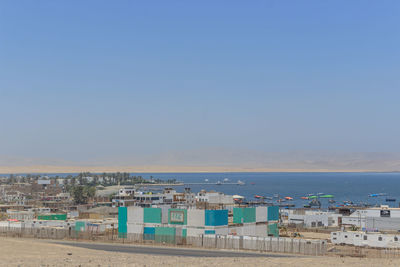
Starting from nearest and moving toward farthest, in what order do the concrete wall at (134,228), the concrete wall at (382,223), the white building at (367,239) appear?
the white building at (367,239) < the concrete wall at (134,228) < the concrete wall at (382,223)

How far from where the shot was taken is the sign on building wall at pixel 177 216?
7006 centimetres

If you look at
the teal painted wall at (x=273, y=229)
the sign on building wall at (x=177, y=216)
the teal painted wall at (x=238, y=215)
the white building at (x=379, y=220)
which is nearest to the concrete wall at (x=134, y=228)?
the sign on building wall at (x=177, y=216)

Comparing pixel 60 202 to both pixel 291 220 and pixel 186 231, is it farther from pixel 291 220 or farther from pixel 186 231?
pixel 186 231

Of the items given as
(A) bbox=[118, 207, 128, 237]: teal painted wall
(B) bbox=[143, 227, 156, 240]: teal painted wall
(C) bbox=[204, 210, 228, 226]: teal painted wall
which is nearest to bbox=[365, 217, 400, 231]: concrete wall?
(C) bbox=[204, 210, 228, 226]: teal painted wall

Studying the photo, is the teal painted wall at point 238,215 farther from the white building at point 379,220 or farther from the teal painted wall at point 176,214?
the white building at point 379,220

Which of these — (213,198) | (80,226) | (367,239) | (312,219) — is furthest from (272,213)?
(213,198)

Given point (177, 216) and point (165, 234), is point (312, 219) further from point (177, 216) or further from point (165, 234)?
point (165, 234)

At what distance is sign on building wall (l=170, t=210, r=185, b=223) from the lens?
7006 centimetres

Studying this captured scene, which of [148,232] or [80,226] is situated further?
[80,226]

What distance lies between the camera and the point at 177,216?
232 ft

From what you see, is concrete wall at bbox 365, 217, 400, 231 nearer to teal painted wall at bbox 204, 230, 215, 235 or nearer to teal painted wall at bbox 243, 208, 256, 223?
teal painted wall at bbox 243, 208, 256, 223

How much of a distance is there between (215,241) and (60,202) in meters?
113

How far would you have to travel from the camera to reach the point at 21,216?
107 metres

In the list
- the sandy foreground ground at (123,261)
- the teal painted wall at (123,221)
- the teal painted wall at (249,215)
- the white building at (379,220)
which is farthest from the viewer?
the white building at (379,220)
